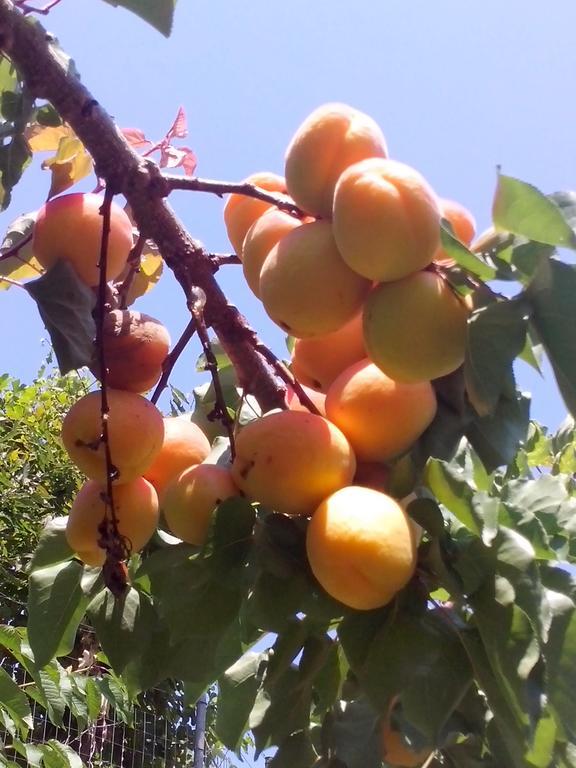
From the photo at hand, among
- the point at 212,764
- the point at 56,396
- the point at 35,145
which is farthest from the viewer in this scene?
the point at 56,396

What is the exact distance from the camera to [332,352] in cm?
91

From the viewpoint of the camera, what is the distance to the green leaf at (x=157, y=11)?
0.96 metres

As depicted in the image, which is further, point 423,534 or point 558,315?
point 423,534

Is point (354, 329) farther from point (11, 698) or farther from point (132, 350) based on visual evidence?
point (11, 698)

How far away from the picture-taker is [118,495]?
884mm

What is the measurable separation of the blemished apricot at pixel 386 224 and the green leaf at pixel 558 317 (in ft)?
0.35

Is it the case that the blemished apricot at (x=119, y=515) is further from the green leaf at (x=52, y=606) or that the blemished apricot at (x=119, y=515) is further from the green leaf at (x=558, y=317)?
the green leaf at (x=558, y=317)

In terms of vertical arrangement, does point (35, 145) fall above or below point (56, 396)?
below

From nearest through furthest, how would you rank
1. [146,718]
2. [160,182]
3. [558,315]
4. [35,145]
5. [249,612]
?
1. [558,315]
2. [249,612]
3. [160,182]
4. [35,145]
5. [146,718]

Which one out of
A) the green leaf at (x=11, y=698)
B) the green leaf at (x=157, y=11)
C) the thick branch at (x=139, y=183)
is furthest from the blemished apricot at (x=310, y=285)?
the green leaf at (x=11, y=698)

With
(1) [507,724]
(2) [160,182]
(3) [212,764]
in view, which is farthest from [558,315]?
(3) [212,764]

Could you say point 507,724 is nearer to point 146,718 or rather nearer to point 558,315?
point 558,315

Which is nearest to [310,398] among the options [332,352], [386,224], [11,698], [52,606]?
[332,352]

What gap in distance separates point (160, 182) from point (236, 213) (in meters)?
0.12
